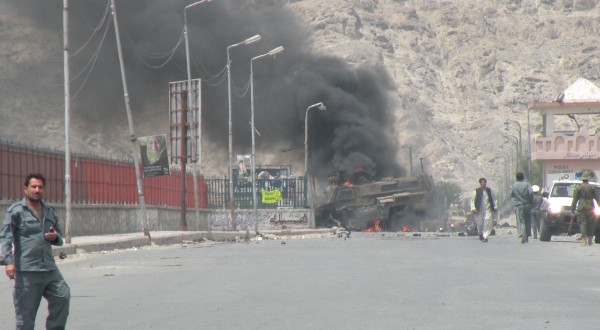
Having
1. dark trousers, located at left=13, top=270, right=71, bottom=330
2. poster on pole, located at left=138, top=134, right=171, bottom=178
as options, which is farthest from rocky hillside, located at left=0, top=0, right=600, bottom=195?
dark trousers, located at left=13, top=270, right=71, bottom=330

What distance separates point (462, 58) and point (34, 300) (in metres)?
138

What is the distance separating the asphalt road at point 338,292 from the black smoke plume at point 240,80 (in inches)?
1587

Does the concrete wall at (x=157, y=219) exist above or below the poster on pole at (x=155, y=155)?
below

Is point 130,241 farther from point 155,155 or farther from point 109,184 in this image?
point 109,184

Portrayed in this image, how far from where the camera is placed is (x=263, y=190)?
5906cm

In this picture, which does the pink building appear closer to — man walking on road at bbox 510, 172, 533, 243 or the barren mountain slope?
man walking on road at bbox 510, 172, 533, 243

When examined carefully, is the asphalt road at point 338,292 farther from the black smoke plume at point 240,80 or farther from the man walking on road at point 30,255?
the black smoke plume at point 240,80

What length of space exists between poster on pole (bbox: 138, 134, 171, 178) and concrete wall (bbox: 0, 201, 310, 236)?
2.43 meters

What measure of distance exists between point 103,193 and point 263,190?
21787 millimetres

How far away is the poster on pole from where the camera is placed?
34.0 metres

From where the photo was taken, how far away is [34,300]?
808 cm

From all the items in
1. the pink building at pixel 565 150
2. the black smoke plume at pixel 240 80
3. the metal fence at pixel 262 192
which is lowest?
the metal fence at pixel 262 192

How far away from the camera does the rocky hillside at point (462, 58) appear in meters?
126

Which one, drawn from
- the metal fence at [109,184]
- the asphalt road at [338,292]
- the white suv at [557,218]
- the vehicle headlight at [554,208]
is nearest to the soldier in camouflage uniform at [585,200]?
the white suv at [557,218]
